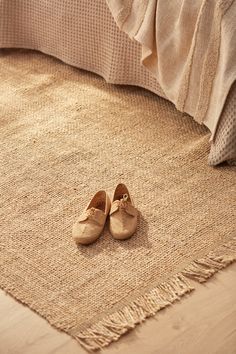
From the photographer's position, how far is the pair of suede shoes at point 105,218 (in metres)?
1.86

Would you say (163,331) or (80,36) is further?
(80,36)

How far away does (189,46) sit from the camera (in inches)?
88.4

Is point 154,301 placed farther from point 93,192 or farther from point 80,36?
point 80,36

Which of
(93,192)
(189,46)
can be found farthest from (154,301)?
(189,46)

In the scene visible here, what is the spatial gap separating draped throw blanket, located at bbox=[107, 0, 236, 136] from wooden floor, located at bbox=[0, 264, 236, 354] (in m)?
0.66

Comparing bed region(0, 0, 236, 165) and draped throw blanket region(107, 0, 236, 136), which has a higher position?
draped throw blanket region(107, 0, 236, 136)

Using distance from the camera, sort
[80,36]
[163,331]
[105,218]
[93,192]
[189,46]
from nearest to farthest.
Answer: [163,331] < [105,218] < [93,192] < [189,46] < [80,36]

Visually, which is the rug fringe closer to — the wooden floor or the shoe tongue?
the wooden floor

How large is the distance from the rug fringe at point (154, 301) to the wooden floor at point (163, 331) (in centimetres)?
2

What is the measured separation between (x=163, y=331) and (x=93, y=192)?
61 centimetres

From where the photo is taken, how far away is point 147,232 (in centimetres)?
190

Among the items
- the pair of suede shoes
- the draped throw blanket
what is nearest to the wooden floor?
the pair of suede shoes

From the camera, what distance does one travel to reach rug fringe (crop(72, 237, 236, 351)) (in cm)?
157

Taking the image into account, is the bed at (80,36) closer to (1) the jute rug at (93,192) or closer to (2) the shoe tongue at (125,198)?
(1) the jute rug at (93,192)
